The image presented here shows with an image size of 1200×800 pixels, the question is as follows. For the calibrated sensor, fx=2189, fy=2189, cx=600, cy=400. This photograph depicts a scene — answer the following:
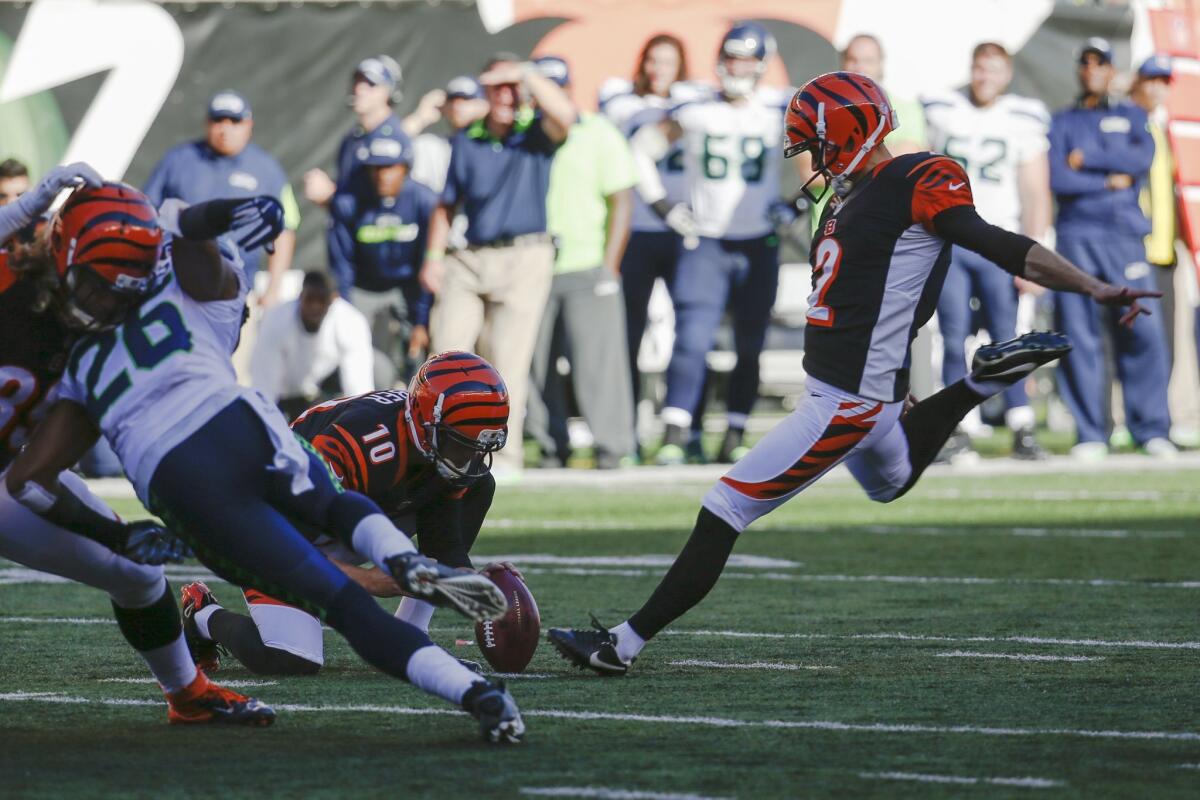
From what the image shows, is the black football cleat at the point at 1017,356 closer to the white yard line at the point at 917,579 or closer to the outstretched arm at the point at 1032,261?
the outstretched arm at the point at 1032,261

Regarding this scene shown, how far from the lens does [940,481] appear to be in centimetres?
1320

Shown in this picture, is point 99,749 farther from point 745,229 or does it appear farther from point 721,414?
point 721,414

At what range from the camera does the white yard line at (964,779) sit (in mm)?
4328

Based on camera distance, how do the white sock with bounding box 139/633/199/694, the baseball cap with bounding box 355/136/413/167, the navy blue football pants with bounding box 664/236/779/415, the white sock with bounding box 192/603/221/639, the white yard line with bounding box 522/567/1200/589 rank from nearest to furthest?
the white sock with bounding box 139/633/199/694
the white sock with bounding box 192/603/221/639
the white yard line with bounding box 522/567/1200/589
the baseball cap with bounding box 355/136/413/167
the navy blue football pants with bounding box 664/236/779/415

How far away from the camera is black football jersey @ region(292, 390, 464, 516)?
238 inches

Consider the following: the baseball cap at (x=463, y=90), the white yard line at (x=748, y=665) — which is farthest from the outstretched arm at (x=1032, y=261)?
the baseball cap at (x=463, y=90)

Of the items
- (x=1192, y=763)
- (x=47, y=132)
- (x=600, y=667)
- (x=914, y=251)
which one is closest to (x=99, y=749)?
(x=600, y=667)

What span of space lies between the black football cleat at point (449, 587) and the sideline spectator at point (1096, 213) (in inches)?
377

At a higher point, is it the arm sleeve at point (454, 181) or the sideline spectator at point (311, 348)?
the arm sleeve at point (454, 181)

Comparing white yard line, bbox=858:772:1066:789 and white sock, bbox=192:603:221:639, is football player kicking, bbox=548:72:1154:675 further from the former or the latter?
white yard line, bbox=858:772:1066:789

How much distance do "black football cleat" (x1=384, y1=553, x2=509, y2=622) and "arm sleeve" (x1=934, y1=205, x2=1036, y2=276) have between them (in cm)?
200

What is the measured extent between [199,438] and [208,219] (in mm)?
517

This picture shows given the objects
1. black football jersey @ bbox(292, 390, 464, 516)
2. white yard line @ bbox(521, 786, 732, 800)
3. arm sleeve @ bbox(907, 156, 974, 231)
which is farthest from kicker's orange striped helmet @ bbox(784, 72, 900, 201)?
white yard line @ bbox(521, 786, 732, 800)

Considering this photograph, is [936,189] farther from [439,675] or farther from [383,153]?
[383,153]
